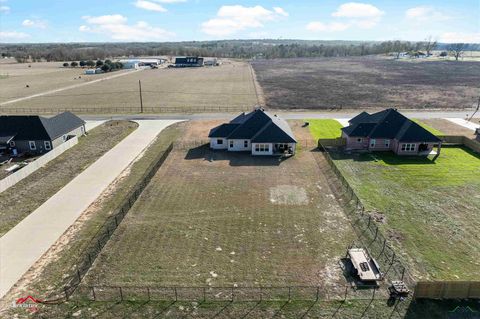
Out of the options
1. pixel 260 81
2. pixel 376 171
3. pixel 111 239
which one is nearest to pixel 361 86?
pixel 260 81

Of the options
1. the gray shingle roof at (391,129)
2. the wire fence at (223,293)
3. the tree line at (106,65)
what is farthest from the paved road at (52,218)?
the tree line at (106,65)

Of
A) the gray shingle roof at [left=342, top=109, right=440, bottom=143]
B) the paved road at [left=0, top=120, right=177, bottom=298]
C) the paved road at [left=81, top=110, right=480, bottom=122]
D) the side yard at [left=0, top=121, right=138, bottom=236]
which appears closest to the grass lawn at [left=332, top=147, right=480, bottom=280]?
the gray shingle roof at [left=342, top=109, right=440, bottom=143]

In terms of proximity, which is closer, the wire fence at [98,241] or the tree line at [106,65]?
the wire fence at [98,241]

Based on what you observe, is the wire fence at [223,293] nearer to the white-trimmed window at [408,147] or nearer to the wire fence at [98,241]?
the wire fence at [98,241]

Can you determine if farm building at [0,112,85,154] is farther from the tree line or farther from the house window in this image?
the tree line

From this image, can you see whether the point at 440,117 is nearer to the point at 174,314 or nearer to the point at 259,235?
the point at 259,235
